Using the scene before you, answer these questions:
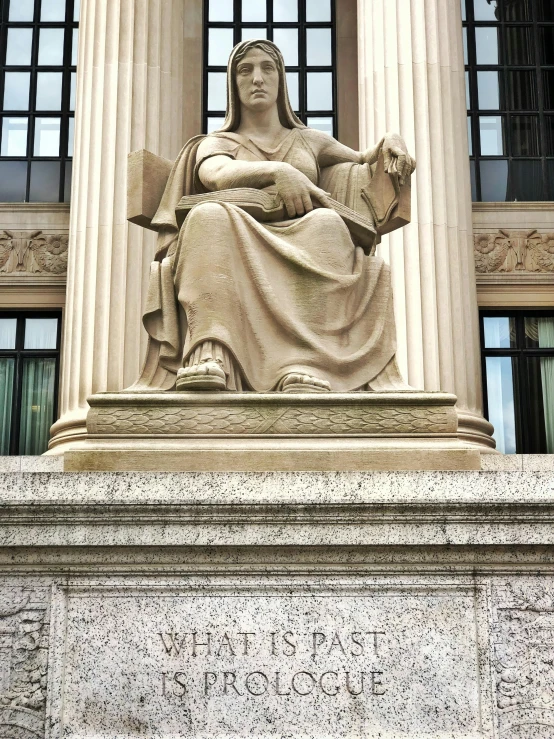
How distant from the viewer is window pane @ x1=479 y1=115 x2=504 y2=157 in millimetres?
19391

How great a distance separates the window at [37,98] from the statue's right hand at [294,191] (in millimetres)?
12994

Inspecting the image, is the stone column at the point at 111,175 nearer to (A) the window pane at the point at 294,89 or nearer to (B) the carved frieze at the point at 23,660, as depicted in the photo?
(A) the window pane at the point at 294,89

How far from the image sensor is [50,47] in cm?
2044

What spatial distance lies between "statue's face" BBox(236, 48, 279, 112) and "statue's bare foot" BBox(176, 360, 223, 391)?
7.20 feet

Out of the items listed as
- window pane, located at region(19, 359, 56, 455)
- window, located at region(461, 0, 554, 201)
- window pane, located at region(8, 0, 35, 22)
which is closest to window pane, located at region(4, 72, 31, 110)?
window pane, located at region(8, 0, 35, 22)

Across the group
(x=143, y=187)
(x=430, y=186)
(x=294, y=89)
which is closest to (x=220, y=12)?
(x=294, y=89)

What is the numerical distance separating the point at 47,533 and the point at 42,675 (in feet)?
1.99

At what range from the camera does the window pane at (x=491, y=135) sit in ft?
63.6

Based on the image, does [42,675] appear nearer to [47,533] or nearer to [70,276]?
[47,533]

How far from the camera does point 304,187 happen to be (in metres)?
6.60

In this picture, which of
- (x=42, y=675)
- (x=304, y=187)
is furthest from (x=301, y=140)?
(x=42, y=675)

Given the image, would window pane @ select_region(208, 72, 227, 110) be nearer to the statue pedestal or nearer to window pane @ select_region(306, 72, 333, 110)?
window pane @ select_region(306, 72, 333, 110)

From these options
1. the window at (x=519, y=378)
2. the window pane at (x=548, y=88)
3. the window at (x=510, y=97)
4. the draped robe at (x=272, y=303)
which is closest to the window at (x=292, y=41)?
the window at (x=510, y=97)

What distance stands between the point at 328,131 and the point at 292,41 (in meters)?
2.10
